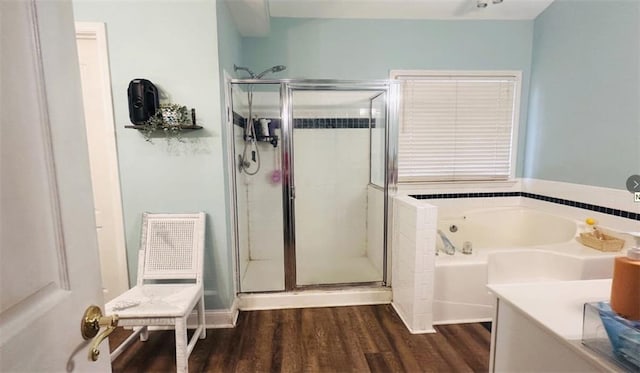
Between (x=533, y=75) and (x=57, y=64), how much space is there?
3.82 m

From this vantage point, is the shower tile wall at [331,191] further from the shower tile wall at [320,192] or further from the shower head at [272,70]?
the shower head at [272,70]

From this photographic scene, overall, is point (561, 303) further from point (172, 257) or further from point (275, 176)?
point (275, 176)

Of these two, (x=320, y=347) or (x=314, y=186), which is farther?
(x=314, y=186)

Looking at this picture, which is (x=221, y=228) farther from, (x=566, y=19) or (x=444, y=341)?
(x=566, y=19)

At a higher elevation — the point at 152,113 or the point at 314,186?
the point at 152,113

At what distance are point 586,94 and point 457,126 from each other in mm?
1031

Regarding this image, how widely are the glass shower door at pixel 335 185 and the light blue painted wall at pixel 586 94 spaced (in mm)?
1668

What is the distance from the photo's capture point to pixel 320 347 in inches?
80.2

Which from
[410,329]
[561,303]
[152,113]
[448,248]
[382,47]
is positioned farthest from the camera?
[382,47]

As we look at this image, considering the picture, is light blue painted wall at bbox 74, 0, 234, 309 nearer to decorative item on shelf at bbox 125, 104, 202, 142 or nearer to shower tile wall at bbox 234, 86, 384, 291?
decorative item on shelf at bbox 125, 104, 202, 142

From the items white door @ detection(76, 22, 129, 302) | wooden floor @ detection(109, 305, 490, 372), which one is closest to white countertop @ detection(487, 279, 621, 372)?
wooden floor @ detection(109, 305, 490, 372)

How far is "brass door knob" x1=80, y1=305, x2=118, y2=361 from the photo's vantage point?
24.2 inches

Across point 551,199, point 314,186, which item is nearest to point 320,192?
point 314,186

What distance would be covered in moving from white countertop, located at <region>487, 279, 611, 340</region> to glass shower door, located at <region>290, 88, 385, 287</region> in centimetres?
188
